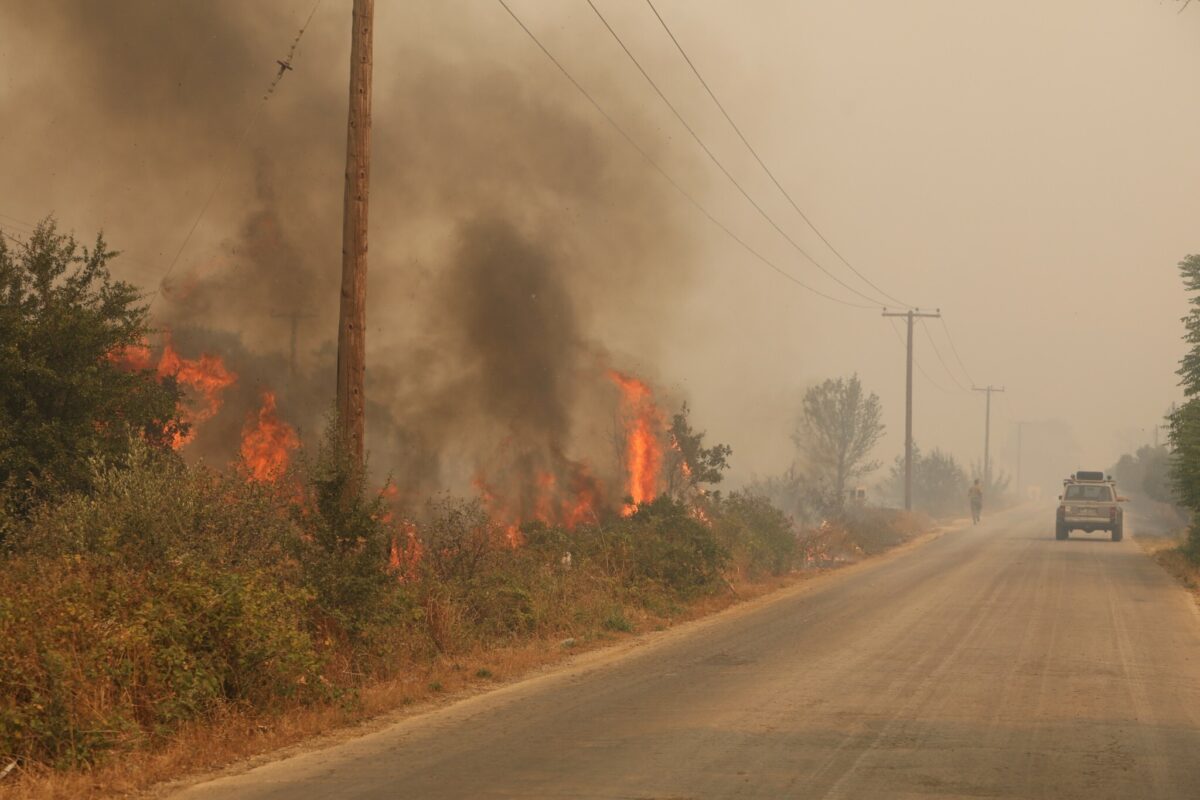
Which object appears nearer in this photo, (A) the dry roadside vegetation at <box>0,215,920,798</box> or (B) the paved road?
(B) the paved road

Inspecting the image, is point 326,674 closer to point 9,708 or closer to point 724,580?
point 9,708

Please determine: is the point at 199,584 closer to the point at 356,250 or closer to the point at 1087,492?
the point at 356,250

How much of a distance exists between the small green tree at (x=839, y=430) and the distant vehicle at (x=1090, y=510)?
16.9 m

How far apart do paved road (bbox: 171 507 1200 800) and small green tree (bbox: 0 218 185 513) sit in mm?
6181

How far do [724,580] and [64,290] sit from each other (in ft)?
38.5

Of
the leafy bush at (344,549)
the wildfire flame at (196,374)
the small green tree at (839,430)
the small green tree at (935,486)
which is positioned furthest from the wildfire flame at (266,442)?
the small green tree at (935,486)

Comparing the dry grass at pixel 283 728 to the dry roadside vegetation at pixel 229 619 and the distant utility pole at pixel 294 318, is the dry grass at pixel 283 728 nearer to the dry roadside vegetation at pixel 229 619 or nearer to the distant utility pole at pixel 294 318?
the dry roadside vegetation at pixel 229 619

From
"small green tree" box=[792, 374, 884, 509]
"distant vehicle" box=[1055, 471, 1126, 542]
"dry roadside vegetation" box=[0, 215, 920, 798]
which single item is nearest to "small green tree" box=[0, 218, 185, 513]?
"dry roadside vegetation" box=[0, 215, 920, 798]

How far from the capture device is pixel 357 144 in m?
12.7

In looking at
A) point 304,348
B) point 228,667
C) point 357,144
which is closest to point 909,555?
point 304,348

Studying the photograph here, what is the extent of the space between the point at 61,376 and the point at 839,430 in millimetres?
47226

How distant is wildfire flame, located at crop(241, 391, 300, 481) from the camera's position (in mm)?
21344

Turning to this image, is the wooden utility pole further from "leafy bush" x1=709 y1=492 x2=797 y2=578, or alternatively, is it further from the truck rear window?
the truck rear window

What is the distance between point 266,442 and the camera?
21.8m
